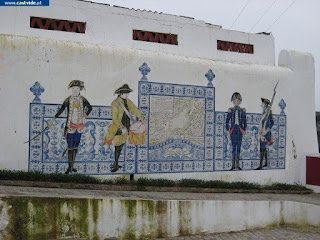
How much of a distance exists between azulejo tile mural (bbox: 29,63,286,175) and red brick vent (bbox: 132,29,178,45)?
0.62m

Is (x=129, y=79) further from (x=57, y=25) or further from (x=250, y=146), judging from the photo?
(x=250, y=146)

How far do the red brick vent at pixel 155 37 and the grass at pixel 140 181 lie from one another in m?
2.68

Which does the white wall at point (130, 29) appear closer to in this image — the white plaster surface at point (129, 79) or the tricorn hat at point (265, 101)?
the white plaster surface at point (129, 79)

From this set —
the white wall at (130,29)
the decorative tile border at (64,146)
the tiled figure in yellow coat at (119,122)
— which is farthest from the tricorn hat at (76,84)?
the white wall at (130,29)

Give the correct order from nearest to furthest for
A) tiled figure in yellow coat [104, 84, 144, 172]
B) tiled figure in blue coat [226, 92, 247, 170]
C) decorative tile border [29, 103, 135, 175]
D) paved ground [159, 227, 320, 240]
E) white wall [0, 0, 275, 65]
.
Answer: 1. paved ground [159, 227, 320, 240]
2. decorative tile border [29, 103, 135, 175]
3. white wall [0, 0, 275, 65]
4. tiled figure in yellow coat [104, 84, 144, 172]
5. tiled figure in blue coat [226, 92, 247, 170]

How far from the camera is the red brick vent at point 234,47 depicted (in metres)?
8.83

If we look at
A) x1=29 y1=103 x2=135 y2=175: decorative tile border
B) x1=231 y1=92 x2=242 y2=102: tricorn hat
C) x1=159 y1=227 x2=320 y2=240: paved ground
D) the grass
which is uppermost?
x1=231 y1=92 x2=242 y2=102: tricorn hat

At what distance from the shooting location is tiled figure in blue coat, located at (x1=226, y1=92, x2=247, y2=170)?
865cm

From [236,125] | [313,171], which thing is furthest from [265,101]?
[313,171]

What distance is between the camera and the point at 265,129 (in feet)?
29.9

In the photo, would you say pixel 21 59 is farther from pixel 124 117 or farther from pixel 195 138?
pixel 195 138

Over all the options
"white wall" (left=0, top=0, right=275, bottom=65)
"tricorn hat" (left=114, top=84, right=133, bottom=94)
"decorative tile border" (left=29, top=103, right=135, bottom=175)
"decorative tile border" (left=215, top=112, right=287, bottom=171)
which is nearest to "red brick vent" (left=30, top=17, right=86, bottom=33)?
"white wall" (left=0, top=0, right=275, bottom=65)

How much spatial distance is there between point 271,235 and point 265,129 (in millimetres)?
2727

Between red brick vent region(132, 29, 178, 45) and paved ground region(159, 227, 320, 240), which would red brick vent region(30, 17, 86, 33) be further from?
paved ground region(159, 227, 320, 240)
